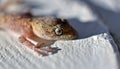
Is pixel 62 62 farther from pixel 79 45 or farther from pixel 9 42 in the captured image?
pixel 9 42

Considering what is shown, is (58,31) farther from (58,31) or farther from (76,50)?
(76,50)

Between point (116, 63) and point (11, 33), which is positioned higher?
point (11, 33)

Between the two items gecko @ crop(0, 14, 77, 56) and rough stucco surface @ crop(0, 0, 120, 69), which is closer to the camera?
rough stucco surface @ crop(0, 0, 120, 69)

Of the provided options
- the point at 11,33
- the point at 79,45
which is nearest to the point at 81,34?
the point at 79,45

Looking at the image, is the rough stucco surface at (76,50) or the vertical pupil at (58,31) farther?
the vertical pupil at (58,31)

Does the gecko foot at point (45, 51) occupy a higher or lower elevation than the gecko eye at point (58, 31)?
lower

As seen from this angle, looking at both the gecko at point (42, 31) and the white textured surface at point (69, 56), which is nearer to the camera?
the white textured surface at point (69, 56)

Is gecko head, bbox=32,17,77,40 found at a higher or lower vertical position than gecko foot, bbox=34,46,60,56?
higher
